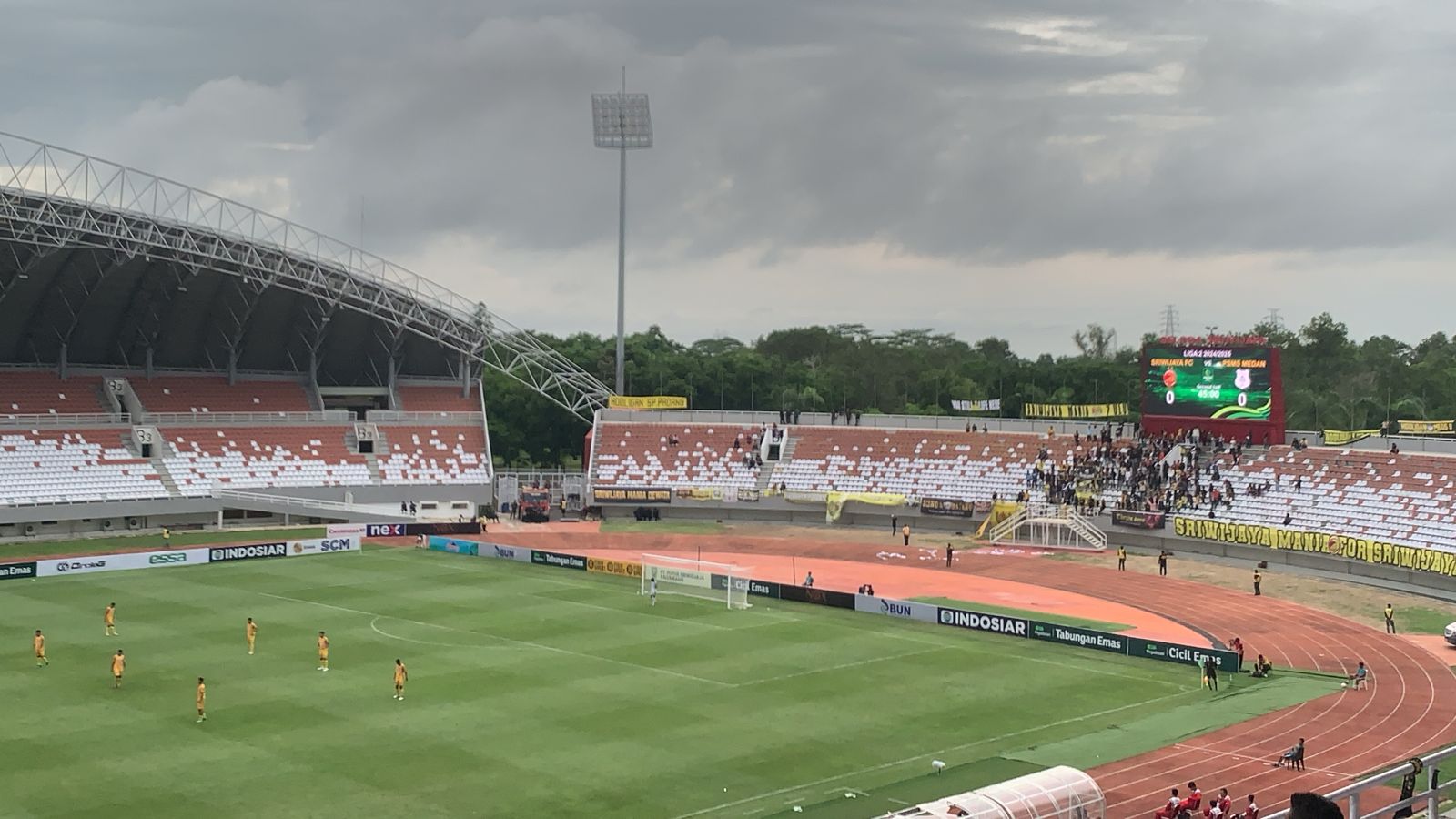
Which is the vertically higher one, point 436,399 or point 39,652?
point 436,399

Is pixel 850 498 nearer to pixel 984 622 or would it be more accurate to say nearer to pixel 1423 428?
pixel 1423 428

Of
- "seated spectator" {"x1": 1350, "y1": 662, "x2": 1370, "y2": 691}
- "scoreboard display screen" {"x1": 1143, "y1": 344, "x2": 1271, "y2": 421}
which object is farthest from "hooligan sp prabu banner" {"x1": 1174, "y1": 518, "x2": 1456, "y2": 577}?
"seated spectator" {"x1": 1350, "y1": 662, "x2": 1370, "y2": 691}

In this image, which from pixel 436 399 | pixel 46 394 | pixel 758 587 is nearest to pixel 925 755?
pixel 758 587

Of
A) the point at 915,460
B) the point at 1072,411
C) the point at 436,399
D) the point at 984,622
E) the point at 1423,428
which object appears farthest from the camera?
the point at 436,399

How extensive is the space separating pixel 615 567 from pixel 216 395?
3685 centimetres

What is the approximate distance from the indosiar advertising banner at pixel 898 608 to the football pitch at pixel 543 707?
83 centimetres

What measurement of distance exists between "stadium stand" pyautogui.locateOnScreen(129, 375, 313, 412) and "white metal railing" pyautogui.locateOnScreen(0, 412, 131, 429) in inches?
100

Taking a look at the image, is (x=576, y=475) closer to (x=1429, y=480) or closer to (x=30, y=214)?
(x=30, y=214)

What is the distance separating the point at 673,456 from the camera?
89188mm

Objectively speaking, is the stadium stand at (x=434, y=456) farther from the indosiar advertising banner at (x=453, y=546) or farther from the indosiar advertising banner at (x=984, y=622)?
the indosiar advertising banner at (x=984, y=622)

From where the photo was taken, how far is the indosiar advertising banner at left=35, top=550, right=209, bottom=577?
5991cm

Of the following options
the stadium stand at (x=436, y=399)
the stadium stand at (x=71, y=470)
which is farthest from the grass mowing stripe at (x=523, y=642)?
the stadium stand at (x=436, y=399)

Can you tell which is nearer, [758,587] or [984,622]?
[984,622]

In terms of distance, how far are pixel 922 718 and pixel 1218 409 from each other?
Answer: 42396 millimetres
